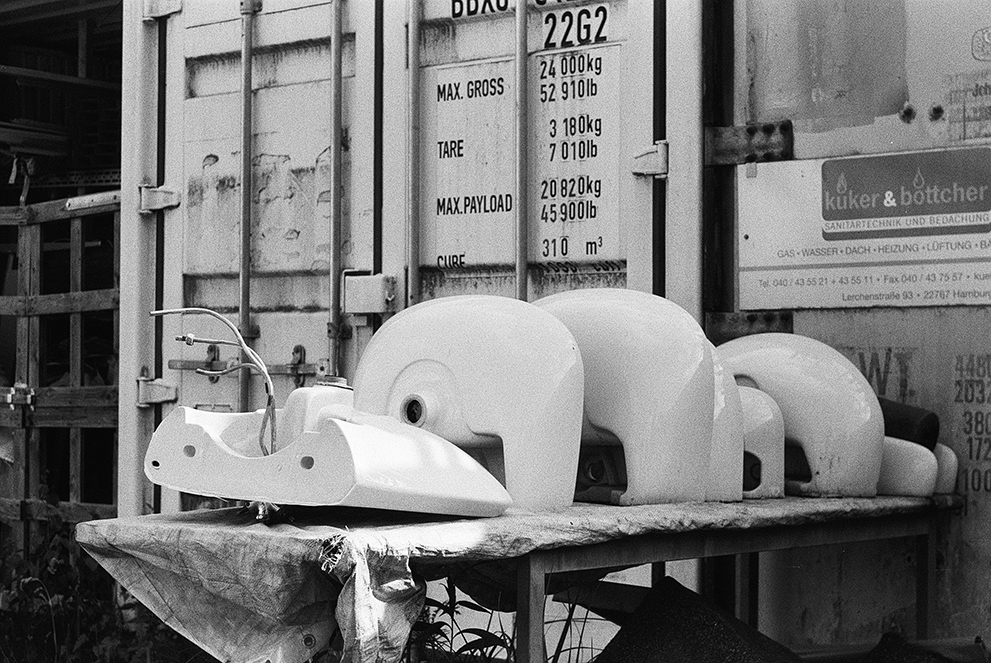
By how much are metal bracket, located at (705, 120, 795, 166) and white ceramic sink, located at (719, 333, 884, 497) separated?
60cm

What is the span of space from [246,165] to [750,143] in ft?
5.51

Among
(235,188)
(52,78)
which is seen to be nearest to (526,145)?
(235,188)

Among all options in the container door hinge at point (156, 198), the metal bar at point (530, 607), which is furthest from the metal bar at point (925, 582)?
the container door hinge at point (156, 198)

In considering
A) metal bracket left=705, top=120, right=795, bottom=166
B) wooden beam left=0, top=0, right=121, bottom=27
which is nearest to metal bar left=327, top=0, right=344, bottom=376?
metal bracket left=705, top=120, right=795, bottom=166

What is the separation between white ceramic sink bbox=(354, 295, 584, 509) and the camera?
295 cm

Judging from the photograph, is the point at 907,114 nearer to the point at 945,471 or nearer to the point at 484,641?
the point at 945,471

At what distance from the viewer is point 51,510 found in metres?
5.75

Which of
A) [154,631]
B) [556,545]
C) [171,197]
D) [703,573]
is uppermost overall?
[171,197]

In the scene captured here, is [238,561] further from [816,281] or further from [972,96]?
[972,96]

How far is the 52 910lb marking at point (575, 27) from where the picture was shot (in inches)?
167

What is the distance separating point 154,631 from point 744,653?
237 cm

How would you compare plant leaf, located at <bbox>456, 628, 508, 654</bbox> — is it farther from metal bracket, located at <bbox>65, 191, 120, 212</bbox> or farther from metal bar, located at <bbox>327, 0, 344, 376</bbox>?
metal bracket, located at <bbox>65, 191, 120, 212</bbox>

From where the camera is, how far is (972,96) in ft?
12.7

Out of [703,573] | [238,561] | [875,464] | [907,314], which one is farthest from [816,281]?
[238,561]
